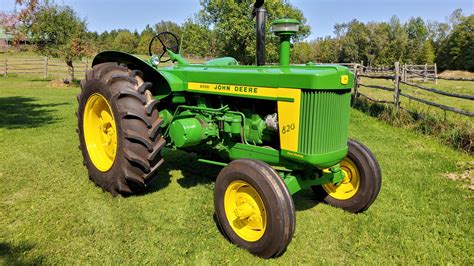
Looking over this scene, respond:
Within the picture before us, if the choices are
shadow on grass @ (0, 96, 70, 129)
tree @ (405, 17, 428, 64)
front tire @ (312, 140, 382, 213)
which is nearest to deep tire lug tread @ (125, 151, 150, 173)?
front tire @ (312, 140, 382, 213)

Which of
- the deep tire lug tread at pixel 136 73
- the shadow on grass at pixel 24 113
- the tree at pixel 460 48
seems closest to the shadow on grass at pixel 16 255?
the deep tire lug tread at pixel 136 73

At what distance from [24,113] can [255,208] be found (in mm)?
8651

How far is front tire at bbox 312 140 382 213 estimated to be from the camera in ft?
13.0

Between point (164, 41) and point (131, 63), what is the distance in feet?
3.10

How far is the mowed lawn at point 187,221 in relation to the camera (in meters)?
3.21

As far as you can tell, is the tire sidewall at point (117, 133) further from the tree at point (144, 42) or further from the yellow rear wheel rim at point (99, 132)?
the tree at point (144, 42)

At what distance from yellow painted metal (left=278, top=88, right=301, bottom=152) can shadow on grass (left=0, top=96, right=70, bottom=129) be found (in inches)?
264

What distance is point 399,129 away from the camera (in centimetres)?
841

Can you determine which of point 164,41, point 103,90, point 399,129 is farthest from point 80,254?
point 399,129

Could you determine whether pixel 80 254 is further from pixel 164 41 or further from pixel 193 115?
pixel 164 41

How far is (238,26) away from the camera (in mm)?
30969

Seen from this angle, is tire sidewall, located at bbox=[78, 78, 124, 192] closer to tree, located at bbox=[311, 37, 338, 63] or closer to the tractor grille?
the tractor grille

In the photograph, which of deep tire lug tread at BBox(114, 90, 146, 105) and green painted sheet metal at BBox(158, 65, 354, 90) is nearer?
green painted sheet metal at BBox(158, 65, 354, 90)

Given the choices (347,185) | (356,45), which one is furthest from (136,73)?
(356,45)
